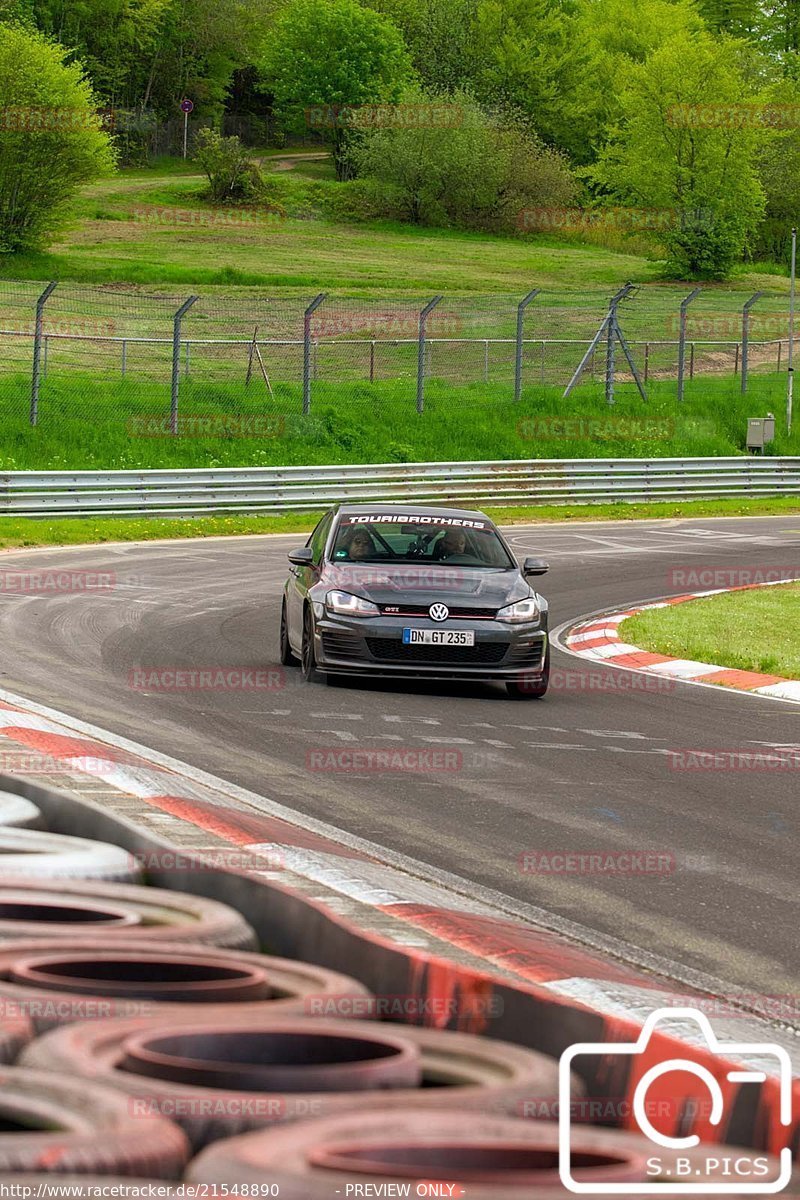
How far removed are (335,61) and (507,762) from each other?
9690 cm

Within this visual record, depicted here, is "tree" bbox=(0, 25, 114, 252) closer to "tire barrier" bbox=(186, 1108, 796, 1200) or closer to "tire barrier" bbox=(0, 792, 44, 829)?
"tire barrier" bbox=(0, 792, 44, 829)

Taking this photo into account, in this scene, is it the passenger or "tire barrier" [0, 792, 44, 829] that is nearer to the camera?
"tire barrier" [0, 792, 44, 829]

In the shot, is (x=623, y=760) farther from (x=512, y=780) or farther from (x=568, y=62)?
(x=568, y=62)

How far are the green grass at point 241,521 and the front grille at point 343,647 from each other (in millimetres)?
13310

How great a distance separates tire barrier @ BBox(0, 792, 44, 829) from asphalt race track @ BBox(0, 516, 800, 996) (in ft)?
5.36

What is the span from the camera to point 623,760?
9633 mm

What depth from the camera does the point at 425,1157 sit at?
260 cm

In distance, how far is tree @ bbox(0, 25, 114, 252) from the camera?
58.7m

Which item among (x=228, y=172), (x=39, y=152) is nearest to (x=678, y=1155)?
(x=39, y=152)

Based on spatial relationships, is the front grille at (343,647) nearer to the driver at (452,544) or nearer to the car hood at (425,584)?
the car hood at (425,584)

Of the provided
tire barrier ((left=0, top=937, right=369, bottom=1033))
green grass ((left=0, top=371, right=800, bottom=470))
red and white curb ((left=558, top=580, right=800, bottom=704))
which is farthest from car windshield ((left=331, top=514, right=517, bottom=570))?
green grass ((left=0, top=371, right=800, bottom=470))

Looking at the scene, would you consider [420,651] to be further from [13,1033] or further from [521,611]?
[13,1033]

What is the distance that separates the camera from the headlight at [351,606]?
12.3m

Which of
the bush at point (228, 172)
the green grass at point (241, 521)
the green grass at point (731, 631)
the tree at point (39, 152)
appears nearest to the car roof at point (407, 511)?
the green grass at point (731, 631)
